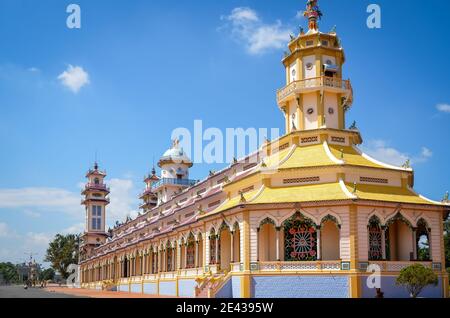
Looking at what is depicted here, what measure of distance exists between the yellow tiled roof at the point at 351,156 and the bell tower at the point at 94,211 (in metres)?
68.1

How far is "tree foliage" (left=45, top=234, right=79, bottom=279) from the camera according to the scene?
119062 millimetres

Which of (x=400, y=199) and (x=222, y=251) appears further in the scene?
(x=222, y=251)

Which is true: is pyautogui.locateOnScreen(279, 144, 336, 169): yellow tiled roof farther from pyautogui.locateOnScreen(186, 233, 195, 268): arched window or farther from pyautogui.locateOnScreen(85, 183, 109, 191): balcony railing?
pyautogui.locateOnScreen(85, 183, 109, 191): balcony railing

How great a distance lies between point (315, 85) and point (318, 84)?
0.22 meters

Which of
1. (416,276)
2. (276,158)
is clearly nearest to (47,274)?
(276,158)

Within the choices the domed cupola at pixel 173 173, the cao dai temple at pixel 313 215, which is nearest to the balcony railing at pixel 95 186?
the domed cupola at pixel 173 173

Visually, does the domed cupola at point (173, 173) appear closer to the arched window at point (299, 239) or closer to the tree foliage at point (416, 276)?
the arched window at point (299, 239)

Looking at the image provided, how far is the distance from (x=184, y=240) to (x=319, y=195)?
54.5ft

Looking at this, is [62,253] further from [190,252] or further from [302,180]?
[302,180]

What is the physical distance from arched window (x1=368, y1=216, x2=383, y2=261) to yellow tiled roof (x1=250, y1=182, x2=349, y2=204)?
252 centimetres

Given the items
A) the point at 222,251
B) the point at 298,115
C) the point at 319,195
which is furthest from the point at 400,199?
the point at 222,251

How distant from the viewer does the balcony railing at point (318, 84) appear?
128 ft

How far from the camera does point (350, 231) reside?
3133cm
